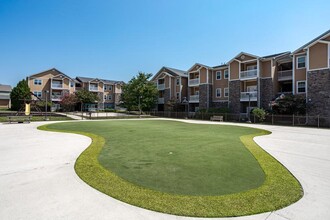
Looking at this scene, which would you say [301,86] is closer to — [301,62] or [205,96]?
[301,62]

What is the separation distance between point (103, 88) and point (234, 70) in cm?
3705

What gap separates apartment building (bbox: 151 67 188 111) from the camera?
1565 inches

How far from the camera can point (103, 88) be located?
53938mm

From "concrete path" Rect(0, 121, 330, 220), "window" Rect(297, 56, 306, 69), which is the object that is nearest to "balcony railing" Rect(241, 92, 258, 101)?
"window" Rect(297, 56, 306, 69)

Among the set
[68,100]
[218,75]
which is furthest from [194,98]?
[68,100]

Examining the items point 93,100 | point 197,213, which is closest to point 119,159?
point 197,213

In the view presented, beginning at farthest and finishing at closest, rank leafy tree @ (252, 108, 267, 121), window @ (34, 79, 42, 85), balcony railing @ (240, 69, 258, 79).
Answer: window @ (34, 79, 42, 85)
balcony railing @ (240, 69, 258, 79)
leafy tree @ (252, 108, 267, 121)

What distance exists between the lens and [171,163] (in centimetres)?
612

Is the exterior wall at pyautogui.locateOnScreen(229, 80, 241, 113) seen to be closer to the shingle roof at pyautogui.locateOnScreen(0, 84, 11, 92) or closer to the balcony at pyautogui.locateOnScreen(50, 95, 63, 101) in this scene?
the balcony at pyautogui.locateOnScreen(50, 95, 63, 101)

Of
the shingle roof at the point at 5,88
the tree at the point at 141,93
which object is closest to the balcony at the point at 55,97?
the tree at the point at 141,93

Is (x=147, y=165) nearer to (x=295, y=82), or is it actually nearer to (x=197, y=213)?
(x=197, y=213)

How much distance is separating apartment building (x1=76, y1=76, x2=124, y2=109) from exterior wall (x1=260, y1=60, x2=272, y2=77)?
130ft

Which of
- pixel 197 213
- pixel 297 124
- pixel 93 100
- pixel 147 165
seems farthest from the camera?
pixel 93 100

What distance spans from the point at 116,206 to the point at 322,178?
5.32 meters
